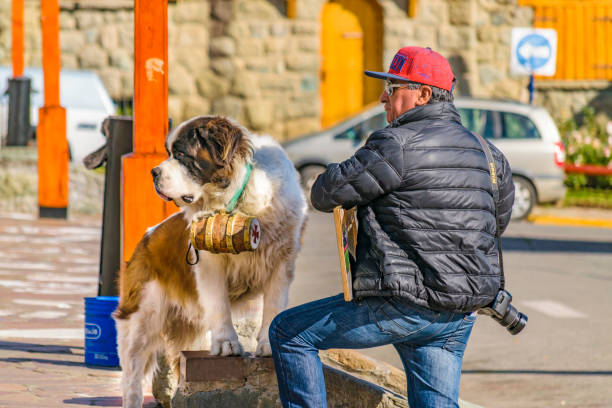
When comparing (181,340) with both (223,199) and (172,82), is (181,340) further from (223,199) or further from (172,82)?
(172,82)

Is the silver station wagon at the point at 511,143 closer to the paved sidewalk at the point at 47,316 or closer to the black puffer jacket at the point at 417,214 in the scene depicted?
the paved sidewalk at the point at 47,316

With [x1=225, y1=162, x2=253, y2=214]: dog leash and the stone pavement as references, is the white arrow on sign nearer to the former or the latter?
the stone pavement

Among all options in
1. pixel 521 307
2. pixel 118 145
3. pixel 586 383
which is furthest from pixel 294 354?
pixel 521 307

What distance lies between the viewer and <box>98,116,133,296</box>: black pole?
676 centimetres

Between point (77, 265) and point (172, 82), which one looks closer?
point (77, 265)

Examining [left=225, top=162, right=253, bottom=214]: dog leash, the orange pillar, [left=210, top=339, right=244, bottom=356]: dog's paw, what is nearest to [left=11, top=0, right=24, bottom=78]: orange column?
the orange pillar

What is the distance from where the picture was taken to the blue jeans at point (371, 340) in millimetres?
3895

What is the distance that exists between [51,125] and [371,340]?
33.8 feet

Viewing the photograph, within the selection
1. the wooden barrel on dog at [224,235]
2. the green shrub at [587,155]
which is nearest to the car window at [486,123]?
the green shrub at [587,155]

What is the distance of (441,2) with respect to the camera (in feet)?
74.2

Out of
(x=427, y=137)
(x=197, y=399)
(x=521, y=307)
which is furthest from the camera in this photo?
(x=521, y=307)

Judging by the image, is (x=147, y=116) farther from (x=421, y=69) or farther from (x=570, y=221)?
(x=570, y=221)

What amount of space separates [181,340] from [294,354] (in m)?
1.37

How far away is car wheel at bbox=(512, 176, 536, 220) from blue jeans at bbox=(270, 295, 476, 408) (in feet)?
42.7
